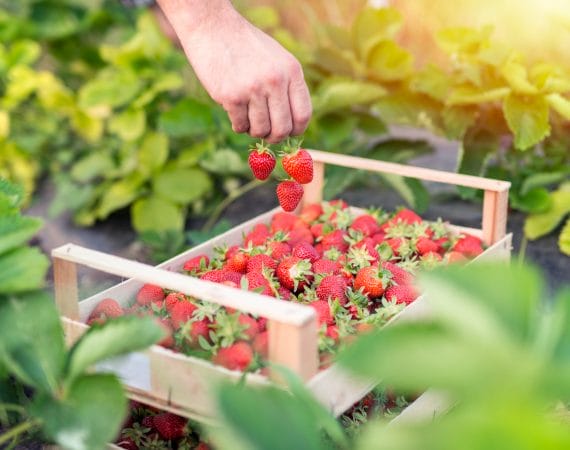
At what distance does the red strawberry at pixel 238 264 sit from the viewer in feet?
5.57

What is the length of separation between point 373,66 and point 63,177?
1231mm

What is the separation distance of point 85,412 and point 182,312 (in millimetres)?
409

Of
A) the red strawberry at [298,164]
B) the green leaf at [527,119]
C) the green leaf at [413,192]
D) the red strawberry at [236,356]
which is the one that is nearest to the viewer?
the red strawberry at [236,356]

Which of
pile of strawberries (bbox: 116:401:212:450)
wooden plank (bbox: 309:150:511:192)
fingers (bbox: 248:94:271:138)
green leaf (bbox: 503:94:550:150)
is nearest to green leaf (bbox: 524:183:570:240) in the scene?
green leaf (bbox: 503:94:550:150)

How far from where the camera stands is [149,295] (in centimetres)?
161

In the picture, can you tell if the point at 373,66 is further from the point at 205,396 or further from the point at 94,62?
the point at 205,396

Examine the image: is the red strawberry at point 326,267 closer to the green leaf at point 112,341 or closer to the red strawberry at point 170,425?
the red strawberry at point 170,425

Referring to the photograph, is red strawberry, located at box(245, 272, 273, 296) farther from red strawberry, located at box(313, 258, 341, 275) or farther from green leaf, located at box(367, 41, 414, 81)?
green leaf, located at box(367, 41, 414, 81)

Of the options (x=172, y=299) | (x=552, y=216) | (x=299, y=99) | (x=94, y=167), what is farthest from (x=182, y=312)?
(x=94, y=167)

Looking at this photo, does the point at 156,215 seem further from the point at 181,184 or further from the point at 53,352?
the point at 53,352

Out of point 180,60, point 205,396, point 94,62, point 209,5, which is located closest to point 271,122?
point 209,5

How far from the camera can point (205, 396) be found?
4.31 ft

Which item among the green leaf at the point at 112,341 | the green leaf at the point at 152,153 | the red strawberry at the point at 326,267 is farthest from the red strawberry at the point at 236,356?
the green leaf at the point at 152,153

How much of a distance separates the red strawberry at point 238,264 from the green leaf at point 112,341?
559 mm
